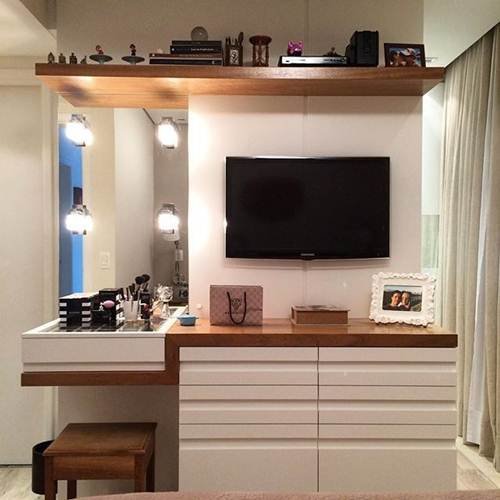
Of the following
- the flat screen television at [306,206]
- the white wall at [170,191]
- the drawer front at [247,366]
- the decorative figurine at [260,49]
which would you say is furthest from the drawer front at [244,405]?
the decorative figurine at [260,49]

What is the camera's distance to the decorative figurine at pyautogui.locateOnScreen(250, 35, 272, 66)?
2.73 m

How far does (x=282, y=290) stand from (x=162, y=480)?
1194mm

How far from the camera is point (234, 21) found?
2.93 m

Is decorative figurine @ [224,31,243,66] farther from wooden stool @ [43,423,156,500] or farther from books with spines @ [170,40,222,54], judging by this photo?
wooden stool @ [43,423,156,500]

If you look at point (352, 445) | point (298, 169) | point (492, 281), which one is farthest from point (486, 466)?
point (298, 169)

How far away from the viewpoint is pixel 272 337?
2.49 meters

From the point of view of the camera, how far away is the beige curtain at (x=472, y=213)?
329 cm

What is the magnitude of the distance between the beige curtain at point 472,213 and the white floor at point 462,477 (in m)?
0.13

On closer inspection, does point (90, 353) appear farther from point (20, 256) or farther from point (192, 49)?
point (192, 49)

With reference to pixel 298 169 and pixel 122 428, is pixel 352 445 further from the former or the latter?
pixel 298 169

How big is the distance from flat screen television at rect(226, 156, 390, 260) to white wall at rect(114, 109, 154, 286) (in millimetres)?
678

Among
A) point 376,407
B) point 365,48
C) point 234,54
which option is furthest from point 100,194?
point 376,407

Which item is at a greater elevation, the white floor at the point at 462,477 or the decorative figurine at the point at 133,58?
the decorative figurine at the point at 133,58

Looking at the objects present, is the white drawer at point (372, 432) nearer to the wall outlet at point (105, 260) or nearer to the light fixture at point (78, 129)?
the wall outlet at point (105, 260)
